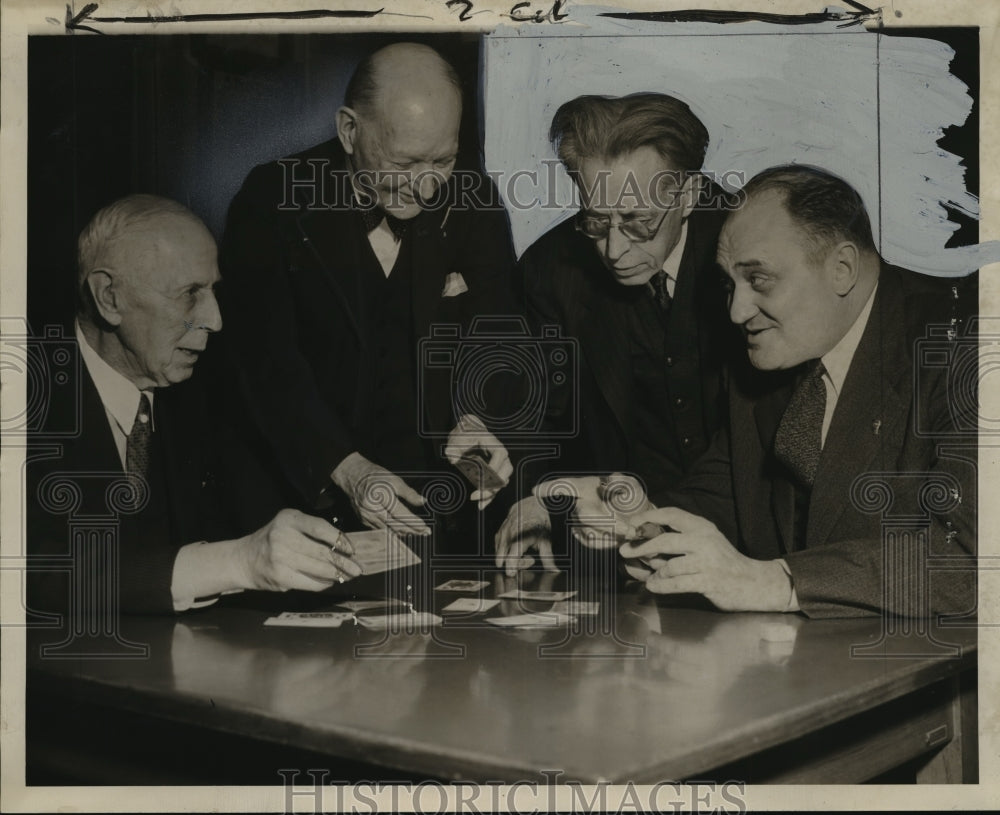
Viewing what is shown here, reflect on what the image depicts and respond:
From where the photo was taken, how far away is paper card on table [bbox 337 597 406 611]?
382 centimetres

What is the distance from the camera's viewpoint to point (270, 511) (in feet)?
13.0

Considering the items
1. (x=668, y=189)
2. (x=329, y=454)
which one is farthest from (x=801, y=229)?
(x=329, y=454)

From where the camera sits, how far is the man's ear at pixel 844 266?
389cm

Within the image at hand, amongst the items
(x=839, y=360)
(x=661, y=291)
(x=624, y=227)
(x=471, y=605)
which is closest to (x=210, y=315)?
(x=471, y=605)

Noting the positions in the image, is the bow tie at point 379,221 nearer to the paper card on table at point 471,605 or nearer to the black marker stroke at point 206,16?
the black marker stroke at point 206,16

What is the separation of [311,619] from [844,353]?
2.01m

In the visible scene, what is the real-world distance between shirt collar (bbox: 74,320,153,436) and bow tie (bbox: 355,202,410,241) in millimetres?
976

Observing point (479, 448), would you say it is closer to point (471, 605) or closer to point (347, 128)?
point (471, 605)

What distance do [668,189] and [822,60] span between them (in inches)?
27.8

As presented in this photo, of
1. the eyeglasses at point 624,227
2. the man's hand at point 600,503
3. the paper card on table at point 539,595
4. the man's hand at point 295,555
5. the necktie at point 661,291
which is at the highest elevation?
the eyeglasses at point 624,227

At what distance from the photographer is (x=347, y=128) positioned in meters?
3.96

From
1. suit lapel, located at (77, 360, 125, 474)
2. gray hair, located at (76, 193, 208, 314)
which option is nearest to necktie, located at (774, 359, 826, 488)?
gray hair, located at (76, 193, 208, 314)

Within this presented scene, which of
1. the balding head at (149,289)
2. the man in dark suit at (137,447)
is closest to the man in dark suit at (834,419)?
the man in dark suit at (137,447)

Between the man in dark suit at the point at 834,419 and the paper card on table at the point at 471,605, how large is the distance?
50cm
